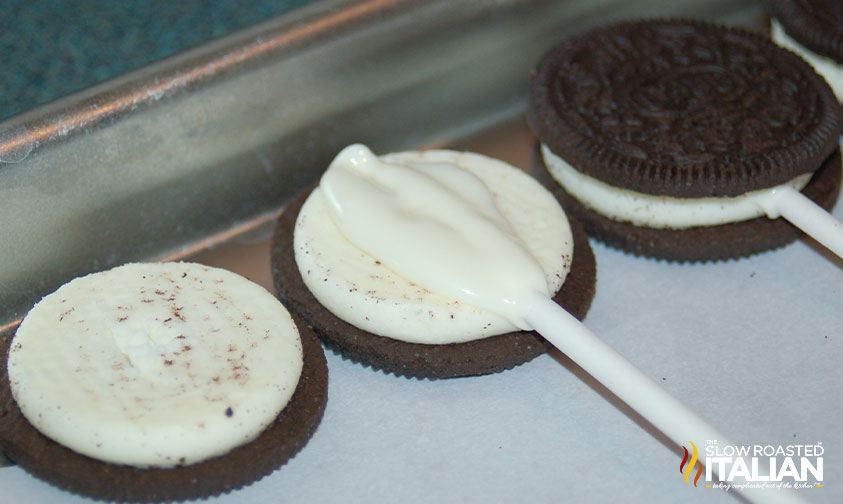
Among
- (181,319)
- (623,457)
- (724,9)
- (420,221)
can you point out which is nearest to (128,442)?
(181,319)

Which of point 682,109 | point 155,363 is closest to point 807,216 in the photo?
point 682,109

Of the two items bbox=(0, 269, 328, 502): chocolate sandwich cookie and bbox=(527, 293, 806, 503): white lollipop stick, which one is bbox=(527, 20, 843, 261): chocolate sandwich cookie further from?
bbox=(0, 269, 328, 502): chocolate sandwich cookie

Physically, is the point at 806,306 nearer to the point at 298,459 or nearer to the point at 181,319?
the point at 298,459

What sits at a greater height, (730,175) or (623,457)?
(730,175)
